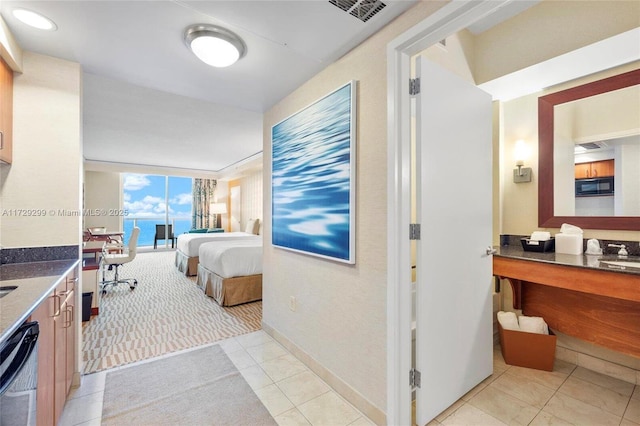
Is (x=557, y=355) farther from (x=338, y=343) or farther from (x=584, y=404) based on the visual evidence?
(x=338, y=343)

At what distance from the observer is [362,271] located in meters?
1.76

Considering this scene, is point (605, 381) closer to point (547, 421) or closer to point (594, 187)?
point (547, 421)

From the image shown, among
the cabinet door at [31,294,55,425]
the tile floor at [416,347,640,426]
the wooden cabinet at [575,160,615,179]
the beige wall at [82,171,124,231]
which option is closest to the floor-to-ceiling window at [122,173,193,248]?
the beige wall at [82,171,124,231]

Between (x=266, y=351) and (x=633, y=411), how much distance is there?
8.22ft

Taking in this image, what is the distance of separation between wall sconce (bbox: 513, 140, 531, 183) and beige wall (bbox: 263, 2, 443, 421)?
67.7 inches

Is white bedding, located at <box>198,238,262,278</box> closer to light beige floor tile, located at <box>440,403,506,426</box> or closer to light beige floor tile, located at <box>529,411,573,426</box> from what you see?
light beige floor tile, located at <box>440,403,506,426</box>

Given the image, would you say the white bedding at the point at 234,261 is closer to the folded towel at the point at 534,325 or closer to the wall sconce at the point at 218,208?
the folded towel at the point at 534,325

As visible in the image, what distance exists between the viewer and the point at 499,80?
2.31 metres

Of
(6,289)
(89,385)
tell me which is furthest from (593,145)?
(89,385)

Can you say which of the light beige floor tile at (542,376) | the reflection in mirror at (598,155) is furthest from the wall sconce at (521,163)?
the light beige floor tile at (542,376)

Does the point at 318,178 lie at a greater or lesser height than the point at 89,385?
greater

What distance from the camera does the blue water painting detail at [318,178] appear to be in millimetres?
1852

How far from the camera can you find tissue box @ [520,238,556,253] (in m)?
2.25

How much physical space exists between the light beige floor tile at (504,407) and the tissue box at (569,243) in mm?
1156
